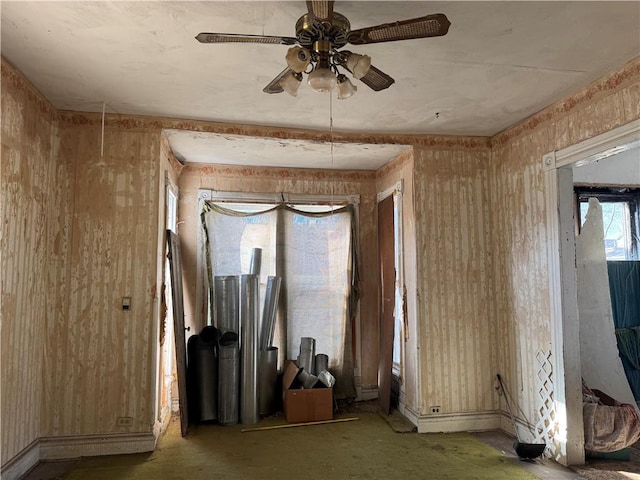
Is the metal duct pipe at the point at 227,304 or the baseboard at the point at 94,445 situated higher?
the metal duct pipe at the point at 227,304

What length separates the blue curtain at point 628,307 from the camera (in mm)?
4371

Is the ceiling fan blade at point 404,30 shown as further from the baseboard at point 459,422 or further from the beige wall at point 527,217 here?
the baseboard at point 459,422

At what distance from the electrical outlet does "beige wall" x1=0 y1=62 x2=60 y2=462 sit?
0.58 meters

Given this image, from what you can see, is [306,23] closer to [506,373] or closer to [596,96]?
[596,96]

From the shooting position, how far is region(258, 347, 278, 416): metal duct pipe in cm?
441

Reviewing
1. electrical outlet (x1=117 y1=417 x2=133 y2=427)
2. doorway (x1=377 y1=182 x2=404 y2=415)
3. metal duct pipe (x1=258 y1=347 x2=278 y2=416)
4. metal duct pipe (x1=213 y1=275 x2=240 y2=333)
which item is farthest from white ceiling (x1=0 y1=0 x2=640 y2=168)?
electrical outlet (x1=117 y1=417 x2=133 y2=427)

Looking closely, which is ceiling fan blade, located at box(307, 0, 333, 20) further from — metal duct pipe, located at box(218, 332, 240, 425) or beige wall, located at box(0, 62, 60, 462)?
metal duct pipe, located at box(218, 332, 240, 425)

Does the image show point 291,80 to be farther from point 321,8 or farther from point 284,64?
point 284,64

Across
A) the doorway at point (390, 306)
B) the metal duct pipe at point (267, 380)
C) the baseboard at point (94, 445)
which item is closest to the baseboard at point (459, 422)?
the doorway at point (390, 306)

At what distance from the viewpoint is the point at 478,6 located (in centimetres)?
219

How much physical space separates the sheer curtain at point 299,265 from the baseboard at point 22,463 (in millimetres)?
2096

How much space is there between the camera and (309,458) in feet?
11.0

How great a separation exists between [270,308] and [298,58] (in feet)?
10.2

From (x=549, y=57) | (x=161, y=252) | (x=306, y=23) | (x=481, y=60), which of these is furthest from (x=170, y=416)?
(x=549, y=57)
